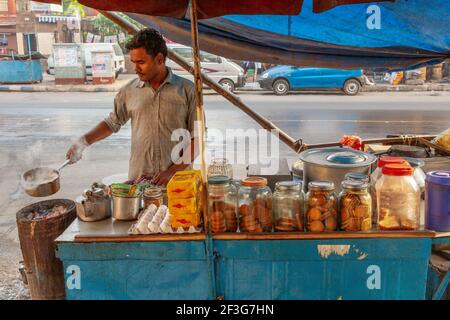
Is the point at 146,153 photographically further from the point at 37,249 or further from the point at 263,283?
the point at 263,283

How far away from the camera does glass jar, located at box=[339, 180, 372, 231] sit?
7.18 feet

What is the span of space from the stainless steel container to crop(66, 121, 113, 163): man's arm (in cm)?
72

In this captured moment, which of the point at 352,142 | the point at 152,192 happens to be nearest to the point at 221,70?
the point at 352,142

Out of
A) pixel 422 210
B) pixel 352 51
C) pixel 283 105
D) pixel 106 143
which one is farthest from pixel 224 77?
pixel 422 210

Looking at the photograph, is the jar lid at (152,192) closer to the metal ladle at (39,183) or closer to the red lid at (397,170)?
the metal ladle at (39,183)

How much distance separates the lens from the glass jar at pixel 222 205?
7.45 feet

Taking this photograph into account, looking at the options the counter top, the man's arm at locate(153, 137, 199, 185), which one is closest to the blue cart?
the counter top

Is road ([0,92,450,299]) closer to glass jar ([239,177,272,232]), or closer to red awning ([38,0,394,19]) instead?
glass jar ([239,177,272,232])

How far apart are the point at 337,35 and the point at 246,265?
2.40m

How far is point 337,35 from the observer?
387 centimetres

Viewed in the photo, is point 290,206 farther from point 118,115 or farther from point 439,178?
point 118,115

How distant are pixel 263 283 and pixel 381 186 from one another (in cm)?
77

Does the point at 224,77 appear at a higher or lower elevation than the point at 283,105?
higher

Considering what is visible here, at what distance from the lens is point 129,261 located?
7.53 ft
